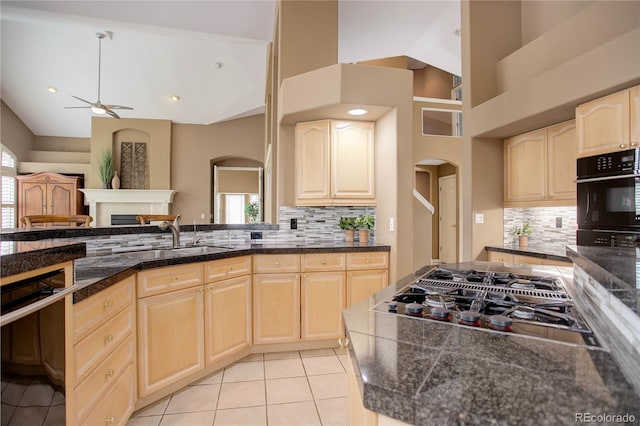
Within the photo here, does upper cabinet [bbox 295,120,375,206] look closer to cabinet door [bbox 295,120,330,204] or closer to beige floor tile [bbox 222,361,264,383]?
cabinet door [bbox 295,120,330,204]

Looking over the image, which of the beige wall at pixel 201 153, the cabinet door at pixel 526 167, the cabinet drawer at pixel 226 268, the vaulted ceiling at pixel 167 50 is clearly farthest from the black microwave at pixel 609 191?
the beige wall at pixel 201 153

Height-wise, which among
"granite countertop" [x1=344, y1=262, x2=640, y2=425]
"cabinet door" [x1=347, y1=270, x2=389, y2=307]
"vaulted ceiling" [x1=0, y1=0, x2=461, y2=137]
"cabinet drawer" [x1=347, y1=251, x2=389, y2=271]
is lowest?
"cabinet door" [x1=347, y1=270, x2=389, y2=307]

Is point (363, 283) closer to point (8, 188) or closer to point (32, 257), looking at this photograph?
point (32, 257)

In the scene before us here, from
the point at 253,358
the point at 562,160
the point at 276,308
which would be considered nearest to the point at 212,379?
the point at 253,358

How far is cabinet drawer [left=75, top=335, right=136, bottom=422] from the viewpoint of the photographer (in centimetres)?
134

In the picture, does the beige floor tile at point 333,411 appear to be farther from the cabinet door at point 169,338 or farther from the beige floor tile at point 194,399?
the cabinet door at point 169,338

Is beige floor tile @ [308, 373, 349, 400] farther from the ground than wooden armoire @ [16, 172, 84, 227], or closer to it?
closer to it

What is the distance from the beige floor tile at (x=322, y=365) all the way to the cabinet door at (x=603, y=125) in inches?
102

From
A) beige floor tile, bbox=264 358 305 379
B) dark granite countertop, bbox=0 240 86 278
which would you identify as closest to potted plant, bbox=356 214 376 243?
beige floor tile, bbox=264 358 305 379

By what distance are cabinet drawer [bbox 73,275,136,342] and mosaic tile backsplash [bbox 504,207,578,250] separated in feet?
12.0

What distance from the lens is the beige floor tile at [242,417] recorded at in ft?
6.33

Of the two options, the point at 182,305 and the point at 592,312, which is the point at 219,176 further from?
the point at 592,312

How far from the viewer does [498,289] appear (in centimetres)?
125

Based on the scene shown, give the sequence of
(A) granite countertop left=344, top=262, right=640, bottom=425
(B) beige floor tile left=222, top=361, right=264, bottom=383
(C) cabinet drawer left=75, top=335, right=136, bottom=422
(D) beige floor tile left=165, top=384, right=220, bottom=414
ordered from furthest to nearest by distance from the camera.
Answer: (B) beige floor tile left=222, top=361, right=264, bottom=383, (D) beige floor tile left=165, top=384, right=220, bottom=414, (C) cabinet drawer left=75, top=335, right=136, bottom=422, (A) granite countertop left=344, top=262, right=640, bottom=425
